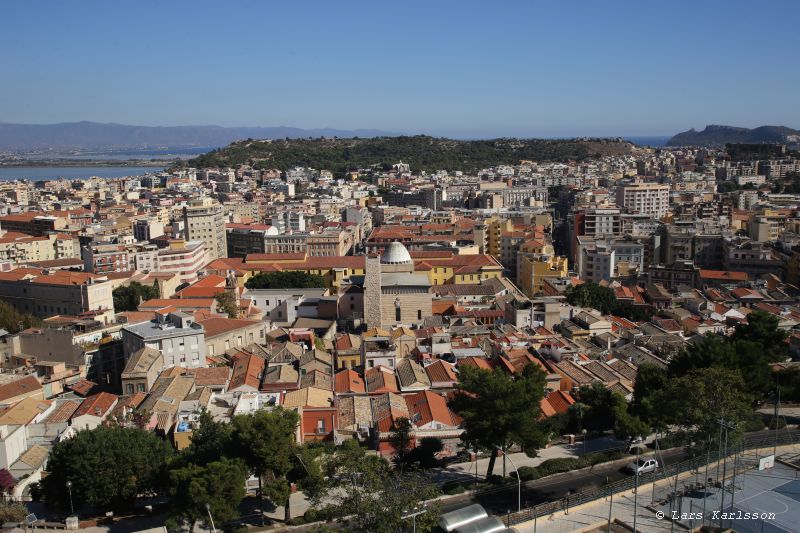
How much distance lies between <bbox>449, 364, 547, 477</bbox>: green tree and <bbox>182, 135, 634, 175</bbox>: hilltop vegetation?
324 feet

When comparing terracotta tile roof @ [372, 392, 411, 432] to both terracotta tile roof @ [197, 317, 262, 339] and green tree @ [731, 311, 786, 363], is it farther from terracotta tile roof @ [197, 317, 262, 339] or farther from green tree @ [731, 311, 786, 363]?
green tree @ [731, 311, 786, 363]

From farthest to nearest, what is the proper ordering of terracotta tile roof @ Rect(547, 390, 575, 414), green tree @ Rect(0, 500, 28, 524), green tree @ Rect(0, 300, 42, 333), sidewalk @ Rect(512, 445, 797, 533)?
green tree @ Rect(0, 300, 42, 333), terracotta tile roof @ Rect(547, 390, 575, 414), green tree @ Rect(0, 500, 28, 524), sidewalk @ Rect(512, 445, 797, 533)

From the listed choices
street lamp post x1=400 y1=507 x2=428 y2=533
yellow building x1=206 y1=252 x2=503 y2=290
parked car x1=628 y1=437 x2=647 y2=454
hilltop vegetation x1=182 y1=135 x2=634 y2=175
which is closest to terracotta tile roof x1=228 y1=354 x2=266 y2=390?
street lamp post x1=400 y1=507 x2=428 y2=533

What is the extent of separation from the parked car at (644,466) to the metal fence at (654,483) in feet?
0.52

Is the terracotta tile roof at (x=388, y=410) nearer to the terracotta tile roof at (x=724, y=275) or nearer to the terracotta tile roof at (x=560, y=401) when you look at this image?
the terracotta tile roof at (x=560, y=401)

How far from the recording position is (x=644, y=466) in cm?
1625

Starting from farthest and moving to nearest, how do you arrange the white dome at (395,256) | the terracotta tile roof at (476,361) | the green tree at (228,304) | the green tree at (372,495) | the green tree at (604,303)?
the white dome at (395,256), the green tree at (604,303), the green tree at (228,304), the terracotta tile roof at (476,361), the green tree at (372,495)

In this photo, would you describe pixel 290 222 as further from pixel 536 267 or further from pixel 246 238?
pixel 536 267

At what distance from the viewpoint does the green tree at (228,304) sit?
3089 cm

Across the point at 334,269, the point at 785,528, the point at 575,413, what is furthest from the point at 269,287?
the point at 785,528

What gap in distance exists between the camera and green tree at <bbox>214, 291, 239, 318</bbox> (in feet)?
101

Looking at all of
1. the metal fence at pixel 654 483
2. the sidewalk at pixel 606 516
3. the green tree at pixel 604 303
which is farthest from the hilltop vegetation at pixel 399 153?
the sidewalk at pixel 606 516

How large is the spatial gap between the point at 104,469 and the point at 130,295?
20780mm


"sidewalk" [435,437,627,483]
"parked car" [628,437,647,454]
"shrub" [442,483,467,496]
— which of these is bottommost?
"sidewalk" [435,437,627,483]
